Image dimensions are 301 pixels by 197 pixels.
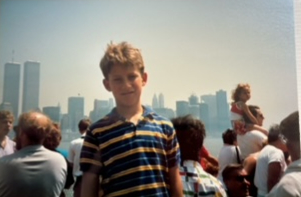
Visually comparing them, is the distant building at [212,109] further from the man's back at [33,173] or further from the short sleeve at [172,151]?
the man's back at [33,173]

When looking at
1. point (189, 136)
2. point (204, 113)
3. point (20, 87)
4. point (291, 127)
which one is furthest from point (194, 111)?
point (20, 87)

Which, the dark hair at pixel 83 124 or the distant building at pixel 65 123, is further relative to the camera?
the distant building at pixel 65 123

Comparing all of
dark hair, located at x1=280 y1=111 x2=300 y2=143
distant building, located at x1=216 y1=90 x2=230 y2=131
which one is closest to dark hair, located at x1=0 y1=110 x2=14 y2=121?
distant building, located at x1=216 y1=90 x2=230 y2=131

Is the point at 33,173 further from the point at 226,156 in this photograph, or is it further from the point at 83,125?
the point at 226,156

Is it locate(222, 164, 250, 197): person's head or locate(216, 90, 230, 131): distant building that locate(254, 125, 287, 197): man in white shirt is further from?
locate(216, 90, 230, 131): distant building

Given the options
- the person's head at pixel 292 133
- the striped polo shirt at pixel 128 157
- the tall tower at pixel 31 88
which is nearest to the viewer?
the striped polo shirt at pixel 128 157

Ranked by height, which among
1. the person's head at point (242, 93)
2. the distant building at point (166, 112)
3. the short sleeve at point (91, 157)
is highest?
the person's head at point (242, 93)

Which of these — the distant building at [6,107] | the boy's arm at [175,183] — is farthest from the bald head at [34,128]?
the boy's arm at [175,183]
